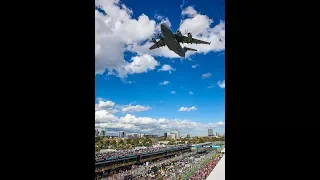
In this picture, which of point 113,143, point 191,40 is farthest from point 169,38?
point 113,143

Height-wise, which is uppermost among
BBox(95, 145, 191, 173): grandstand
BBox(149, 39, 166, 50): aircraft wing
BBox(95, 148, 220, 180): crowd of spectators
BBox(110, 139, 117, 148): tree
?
BBox(149, 39, 166, 50): aircraft wing

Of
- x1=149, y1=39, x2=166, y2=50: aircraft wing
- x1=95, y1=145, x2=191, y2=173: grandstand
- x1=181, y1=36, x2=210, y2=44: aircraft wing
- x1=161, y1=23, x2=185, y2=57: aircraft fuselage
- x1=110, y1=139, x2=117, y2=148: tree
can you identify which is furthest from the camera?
x1=110, y1=139, x2=117, y2=148: tree

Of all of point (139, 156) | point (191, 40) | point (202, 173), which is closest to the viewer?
point (191, 40)

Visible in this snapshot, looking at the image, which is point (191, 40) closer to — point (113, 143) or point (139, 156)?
A: point (113, 143)

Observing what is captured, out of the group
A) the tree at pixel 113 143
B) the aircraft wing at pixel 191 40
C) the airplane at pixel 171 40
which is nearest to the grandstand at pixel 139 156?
the tree at pixel 113 143

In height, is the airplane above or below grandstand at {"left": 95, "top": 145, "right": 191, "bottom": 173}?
above

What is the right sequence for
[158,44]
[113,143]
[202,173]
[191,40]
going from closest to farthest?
[191,40] → [158,44] → [202,173] → [113,143]

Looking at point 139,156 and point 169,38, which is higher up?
point 169,38

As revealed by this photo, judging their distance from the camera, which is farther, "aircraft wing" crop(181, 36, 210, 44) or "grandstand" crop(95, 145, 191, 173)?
"grandstand" crop(95, 145, 191, 173)

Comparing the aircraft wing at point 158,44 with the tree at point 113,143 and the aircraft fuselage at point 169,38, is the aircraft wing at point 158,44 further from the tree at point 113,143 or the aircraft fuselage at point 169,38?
the tree at point 113,143

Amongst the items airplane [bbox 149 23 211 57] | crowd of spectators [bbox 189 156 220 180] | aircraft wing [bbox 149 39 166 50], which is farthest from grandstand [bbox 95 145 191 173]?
airplane [bbox 149 23 211 57]

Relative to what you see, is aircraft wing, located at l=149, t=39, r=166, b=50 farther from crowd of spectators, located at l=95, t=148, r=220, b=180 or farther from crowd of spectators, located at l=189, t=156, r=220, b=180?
crowd of spectators, located at l=189, t=156, r=220, b=180
